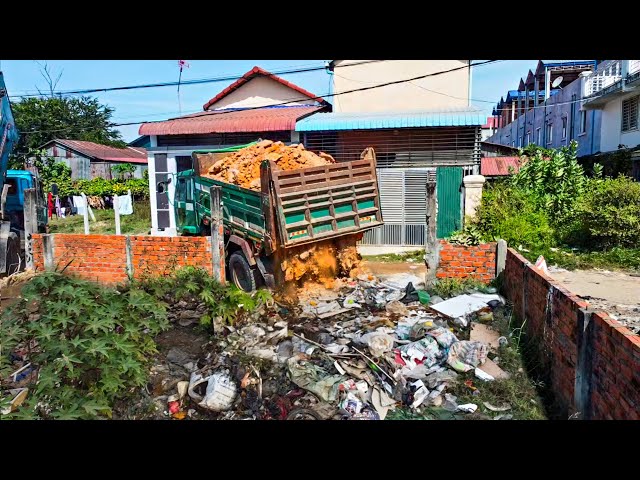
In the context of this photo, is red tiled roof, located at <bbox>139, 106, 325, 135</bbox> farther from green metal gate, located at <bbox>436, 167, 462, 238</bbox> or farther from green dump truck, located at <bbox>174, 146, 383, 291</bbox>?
green dump truck, located at <bbox>174, 146, 383, 291</bbox>

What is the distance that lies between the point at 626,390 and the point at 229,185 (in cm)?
623

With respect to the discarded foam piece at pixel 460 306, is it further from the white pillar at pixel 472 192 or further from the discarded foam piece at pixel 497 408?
the white pillar at pixel 472 192

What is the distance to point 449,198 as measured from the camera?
1233 cm

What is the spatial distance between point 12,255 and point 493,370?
9119 mm

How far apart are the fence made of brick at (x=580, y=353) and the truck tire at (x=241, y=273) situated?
3.99m

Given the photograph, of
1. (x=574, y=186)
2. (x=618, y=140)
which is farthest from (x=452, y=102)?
(x=618, y=140)

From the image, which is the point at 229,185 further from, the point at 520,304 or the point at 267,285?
the point at 520,304

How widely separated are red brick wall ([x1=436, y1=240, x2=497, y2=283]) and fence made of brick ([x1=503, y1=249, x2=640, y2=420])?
1679mm

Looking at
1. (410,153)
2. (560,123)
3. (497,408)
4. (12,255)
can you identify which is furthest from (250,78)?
(560,123)

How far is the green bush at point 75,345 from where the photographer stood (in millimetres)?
4141

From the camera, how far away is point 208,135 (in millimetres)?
14375

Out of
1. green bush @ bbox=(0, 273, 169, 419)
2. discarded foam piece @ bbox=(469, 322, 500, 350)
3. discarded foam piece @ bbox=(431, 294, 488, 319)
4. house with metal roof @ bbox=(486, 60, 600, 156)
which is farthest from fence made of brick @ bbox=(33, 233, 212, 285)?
house with metal roof @ bbox=(486, 60, 600, 156)

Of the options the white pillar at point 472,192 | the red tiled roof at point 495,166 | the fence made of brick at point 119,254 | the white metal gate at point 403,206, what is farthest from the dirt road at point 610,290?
the red tiled roof at point 495,166

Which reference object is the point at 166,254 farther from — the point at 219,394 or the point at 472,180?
the point at 472,180
